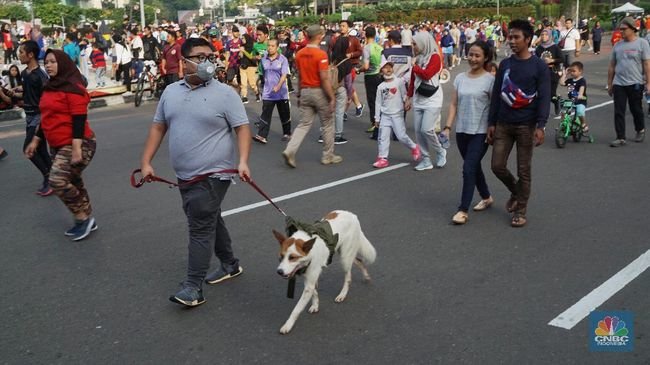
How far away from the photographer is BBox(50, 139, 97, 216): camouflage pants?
6445 millimetres

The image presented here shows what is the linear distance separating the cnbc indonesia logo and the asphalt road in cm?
9

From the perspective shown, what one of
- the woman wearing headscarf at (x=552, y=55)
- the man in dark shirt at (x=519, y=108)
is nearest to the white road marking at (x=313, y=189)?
the man in dark shirt at (x=519, y=108)

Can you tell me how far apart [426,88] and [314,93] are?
162 centimetres

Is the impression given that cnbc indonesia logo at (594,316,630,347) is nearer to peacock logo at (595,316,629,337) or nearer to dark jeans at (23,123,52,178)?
peacock logo at (595,316,629,337)

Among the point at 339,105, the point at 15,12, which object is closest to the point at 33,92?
the point at 339,105

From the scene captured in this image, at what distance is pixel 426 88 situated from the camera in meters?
8.53

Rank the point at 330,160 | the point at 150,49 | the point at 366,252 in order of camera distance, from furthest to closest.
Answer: the point at 150,49 < the point at 330,160 < the point at 366,252

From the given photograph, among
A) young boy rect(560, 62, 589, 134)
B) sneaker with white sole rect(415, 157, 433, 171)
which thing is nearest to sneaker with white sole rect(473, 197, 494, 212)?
sneaker with white sole rect(415, 157, 433, 171)

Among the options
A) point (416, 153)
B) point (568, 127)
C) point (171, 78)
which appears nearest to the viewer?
point (416, 153)

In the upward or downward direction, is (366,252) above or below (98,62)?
below

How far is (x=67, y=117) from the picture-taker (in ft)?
21.1

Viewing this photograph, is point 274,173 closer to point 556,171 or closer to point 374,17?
point 556,171

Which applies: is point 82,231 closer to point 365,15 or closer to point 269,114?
point 269,114

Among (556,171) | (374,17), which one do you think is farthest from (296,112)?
(374,17)
